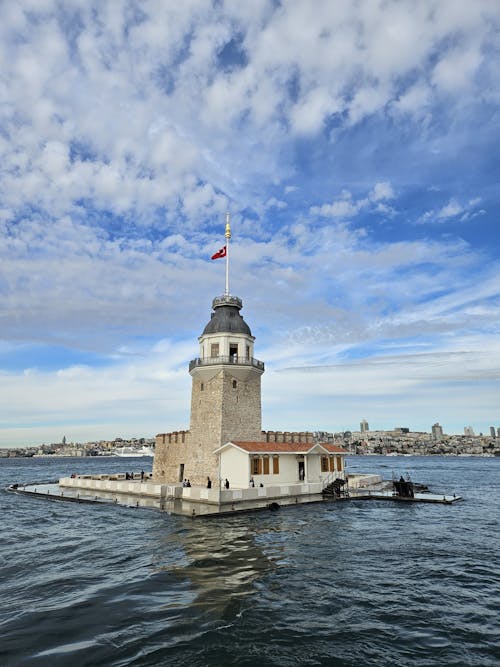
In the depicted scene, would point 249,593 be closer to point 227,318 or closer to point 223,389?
point 223,389

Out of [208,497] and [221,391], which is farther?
[221,391]

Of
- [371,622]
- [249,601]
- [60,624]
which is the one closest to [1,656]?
[60,624]

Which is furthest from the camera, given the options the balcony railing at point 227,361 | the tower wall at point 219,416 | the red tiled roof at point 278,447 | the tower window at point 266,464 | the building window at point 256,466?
the balcony railing at point 227,361

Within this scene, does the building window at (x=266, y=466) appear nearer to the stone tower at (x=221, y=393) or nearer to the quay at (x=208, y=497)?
the quay at (x=208, y=497)

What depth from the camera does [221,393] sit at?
34500 mm

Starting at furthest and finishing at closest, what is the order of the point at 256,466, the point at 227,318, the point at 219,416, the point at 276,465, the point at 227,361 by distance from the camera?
the point at 227,318 < the point at 227,361 < the point at 219,416 < the point at 276,465 < the point at 256,466

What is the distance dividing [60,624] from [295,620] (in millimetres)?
6092

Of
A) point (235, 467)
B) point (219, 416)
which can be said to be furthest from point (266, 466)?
point (219, 416)

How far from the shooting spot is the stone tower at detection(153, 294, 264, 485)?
34.6 metres

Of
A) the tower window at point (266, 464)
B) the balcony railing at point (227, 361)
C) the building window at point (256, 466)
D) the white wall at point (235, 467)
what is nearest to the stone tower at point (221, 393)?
the balcony railing at point (227, 361)

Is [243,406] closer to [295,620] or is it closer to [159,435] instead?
[159,435]

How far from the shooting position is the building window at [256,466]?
3250 cm

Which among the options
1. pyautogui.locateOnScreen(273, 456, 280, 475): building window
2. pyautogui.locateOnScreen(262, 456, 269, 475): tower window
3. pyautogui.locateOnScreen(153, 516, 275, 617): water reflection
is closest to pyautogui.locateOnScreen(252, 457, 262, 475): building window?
pyautogui.locateOnScreen(262, 456, 269, 475): tower window

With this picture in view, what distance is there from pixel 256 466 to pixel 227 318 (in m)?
12.1
